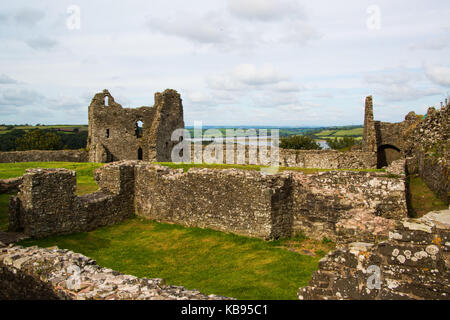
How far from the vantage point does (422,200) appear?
11.7m

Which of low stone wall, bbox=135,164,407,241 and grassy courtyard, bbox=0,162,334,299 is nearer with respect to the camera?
grassy courtyard, bbox=0,162,334,299

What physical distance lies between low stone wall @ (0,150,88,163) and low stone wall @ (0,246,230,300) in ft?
94.7

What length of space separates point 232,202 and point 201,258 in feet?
8.64

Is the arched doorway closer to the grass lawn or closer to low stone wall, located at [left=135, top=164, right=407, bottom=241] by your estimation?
the grass lawn

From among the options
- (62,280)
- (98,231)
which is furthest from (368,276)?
(98,231)

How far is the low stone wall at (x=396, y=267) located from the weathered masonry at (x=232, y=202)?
380 centimetres

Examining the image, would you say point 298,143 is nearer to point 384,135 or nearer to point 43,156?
point 384,135

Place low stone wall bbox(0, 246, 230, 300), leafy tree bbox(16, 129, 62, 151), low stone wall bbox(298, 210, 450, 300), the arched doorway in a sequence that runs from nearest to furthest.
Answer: low stone wall bbox(298, 210, 450, 300) → low stone wall bbox(0, 246, 230, 300) → the arched doorway → leafy tree bbox(16, 129, 62, 151)

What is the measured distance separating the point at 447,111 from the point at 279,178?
262 inches

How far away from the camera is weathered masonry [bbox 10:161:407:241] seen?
11.1 metres

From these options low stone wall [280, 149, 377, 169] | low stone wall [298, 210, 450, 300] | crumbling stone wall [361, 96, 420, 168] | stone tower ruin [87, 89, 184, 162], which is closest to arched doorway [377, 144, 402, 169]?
crumbling stone wall [361, 96, 420, 168]

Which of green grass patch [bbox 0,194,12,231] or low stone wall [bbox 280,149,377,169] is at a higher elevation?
low stone wall [bbox 280,149,377,169]

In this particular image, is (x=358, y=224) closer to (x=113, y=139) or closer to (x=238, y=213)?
(x=238, y=213)

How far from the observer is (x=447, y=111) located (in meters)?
12.5
